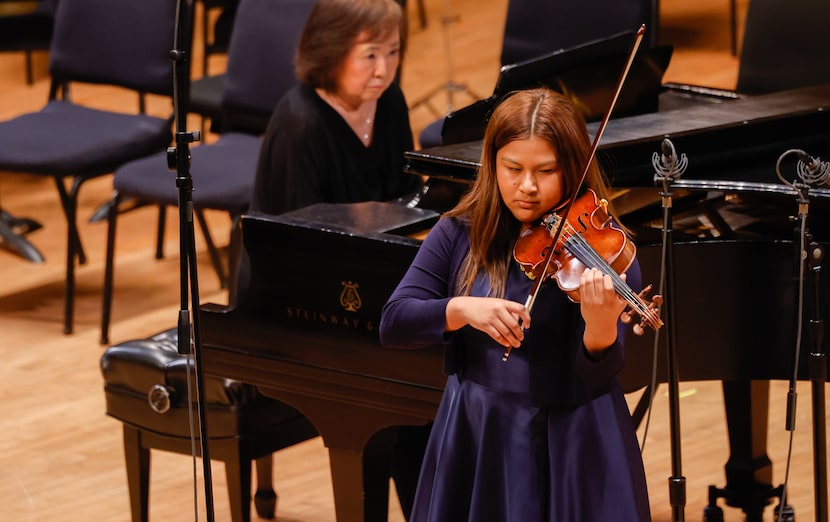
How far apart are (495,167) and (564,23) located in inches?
104

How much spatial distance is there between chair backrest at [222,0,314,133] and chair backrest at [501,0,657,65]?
70 centimetres

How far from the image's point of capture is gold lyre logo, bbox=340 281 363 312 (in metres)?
2.72

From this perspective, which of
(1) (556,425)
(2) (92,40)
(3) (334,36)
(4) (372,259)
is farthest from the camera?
(2) (92,40)

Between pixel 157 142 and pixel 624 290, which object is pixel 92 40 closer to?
pixel 157 142

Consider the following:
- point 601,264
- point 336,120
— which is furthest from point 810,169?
point 336,120

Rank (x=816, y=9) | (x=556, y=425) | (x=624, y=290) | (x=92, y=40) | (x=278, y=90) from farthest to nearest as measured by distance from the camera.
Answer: (x=92, y=40) < (x=278, y=90) < (x=816, y=9) < (x=556, y=425) < (x=624, y=290)

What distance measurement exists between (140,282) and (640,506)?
11.0 ft

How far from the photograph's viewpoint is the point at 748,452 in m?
3.35

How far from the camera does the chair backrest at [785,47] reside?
12.7 feet

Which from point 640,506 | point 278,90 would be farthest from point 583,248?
point 278,90

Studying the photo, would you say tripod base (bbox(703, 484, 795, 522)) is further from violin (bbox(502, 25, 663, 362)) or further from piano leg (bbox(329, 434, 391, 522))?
violin (bbox(502, 25, 663, 362))

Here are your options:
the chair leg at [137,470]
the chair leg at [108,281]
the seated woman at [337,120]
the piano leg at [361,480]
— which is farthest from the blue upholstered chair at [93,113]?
the piano leg at [361,480]

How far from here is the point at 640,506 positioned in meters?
2.18

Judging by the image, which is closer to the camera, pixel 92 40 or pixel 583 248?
pixel 583 248
